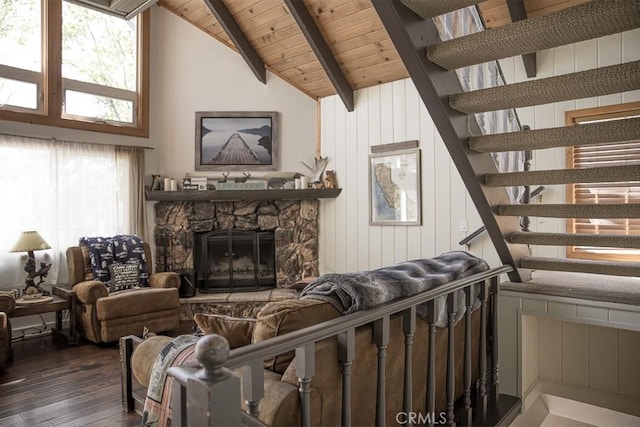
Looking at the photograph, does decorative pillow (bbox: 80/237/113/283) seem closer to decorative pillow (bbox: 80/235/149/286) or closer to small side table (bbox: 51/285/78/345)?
decorative pillow (bbox: 80/235/149/286)

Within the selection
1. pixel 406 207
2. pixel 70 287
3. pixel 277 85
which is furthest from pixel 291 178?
pixel 70 287

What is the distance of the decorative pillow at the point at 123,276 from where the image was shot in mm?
4527

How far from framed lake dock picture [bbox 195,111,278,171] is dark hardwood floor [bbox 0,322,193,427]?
261 centimetres

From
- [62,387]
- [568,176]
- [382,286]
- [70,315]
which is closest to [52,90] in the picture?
[70,315]

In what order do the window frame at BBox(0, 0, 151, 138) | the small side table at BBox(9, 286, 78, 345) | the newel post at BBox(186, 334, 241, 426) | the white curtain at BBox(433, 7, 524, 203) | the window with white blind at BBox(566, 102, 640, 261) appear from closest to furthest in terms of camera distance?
the newel post at BBox(186, 334, 241, 426) → the white curtain at BBox(433, 7, 524, 203) → the window with white blind at BBox(566, 102, 640, 261) → the small side table at BBox(9, 286, 78, 345) → the window frame at BBox(0, 0, 151, 138)

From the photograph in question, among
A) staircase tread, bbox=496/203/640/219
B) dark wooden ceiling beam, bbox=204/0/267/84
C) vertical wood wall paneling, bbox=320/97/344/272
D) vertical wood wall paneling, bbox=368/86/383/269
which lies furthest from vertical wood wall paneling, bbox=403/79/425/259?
staircase tread, bbox=496/203/640/219

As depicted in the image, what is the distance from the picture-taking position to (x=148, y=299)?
14.2ft

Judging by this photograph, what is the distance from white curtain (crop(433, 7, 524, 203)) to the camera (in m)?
2.01

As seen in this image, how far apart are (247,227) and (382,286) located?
4104 millimetres

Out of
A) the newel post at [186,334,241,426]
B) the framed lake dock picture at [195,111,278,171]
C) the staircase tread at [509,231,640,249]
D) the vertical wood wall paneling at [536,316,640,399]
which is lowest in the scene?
the vertical wood wall paneling at [536,316,640,399]

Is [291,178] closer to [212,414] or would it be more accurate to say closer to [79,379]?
[79,379]

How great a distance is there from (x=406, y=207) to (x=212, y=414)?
4.17 m

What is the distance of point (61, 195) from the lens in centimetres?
473

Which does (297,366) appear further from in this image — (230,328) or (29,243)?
(29,243)
